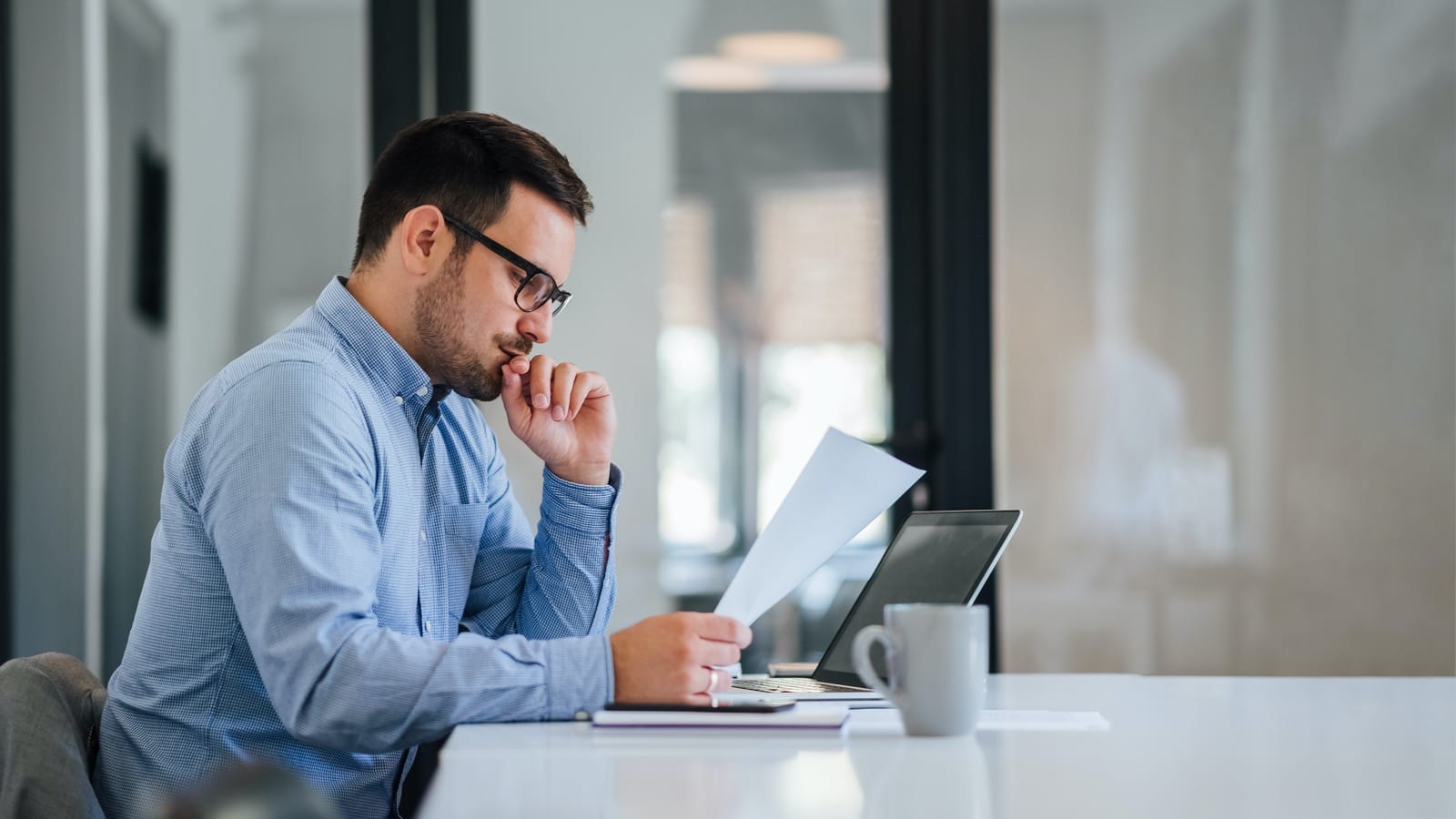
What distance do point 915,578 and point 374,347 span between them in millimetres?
639

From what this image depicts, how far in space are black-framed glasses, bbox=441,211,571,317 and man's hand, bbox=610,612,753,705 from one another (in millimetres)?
522

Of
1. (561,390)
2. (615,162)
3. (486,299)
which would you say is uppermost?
(615,162)

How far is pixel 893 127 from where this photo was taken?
292cm

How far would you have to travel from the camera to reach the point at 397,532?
1355mm

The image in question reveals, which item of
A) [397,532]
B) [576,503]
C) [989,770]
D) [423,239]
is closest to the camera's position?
[989,770]

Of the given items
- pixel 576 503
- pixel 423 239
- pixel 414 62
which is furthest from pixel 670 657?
pixel 414 62

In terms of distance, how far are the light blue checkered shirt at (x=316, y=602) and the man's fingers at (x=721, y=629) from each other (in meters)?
0.09

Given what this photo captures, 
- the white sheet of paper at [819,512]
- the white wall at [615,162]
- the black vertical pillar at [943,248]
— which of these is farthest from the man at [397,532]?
the black vertical pillar at [943,248]

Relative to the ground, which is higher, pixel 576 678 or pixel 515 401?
pixel 515 401

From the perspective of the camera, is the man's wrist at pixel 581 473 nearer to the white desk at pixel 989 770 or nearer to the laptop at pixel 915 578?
the laptop at pixel 915 578

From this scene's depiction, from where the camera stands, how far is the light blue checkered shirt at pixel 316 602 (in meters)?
1.12

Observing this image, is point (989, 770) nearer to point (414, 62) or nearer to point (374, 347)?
point (374, 347)

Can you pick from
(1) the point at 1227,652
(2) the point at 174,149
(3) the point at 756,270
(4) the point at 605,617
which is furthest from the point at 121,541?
(1) the point at 1227,652

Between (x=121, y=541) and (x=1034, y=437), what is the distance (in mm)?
2020
